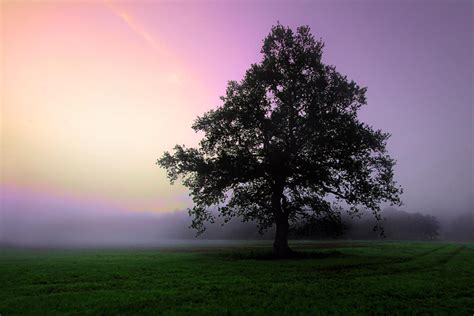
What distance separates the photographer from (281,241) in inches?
1443

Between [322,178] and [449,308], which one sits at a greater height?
[322,178]

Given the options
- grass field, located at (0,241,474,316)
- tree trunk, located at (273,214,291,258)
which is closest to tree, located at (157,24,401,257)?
tree trunk, located at (273,214,291,258)

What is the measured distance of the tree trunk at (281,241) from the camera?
3594 cm

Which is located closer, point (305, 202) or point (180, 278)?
point (180, 278)

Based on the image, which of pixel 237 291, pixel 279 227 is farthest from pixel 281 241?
pixel 237 291

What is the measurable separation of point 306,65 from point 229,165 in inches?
591

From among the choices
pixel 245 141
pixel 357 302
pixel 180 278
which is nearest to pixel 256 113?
pixel 245 141

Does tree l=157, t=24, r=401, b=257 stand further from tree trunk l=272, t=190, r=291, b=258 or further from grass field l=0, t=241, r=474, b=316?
grass field l=0, t=241, r=474, b=316

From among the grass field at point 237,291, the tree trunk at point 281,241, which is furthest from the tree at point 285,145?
the grass field at point 237,291

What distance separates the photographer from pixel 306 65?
37.2 metres

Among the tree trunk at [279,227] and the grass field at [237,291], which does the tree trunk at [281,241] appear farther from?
the grass field at [237,291]

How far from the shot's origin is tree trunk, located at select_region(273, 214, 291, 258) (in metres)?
35.9

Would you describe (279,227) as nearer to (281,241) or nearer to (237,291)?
(281,241)

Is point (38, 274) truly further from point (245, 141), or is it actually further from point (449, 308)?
point (449, 308)
